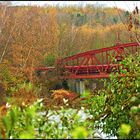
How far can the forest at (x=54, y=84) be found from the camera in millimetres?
4379

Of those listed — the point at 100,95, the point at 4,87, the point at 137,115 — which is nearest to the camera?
the point at 137,115

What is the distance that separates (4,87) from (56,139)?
17.4m

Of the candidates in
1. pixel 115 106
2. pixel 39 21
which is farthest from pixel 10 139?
pixel 39 21

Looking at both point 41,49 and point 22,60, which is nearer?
point 22,60

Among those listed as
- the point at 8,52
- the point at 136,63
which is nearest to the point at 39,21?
the point at 8,52

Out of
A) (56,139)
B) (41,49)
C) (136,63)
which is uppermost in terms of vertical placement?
(41,49)

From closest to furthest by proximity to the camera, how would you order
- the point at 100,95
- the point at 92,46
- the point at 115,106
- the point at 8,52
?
the point at 115,106, the point at 100,95, the point at 8,52, the point at 92,46

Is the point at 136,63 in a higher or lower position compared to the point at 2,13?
lower

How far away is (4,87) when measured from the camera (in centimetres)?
2142

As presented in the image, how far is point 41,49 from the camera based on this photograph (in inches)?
1216

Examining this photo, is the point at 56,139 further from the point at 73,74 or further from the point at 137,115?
the point at 73,74

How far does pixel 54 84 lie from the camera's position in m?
27.4

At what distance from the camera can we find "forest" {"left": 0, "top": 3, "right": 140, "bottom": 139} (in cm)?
438

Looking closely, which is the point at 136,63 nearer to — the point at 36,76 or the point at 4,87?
the point at 4,87
